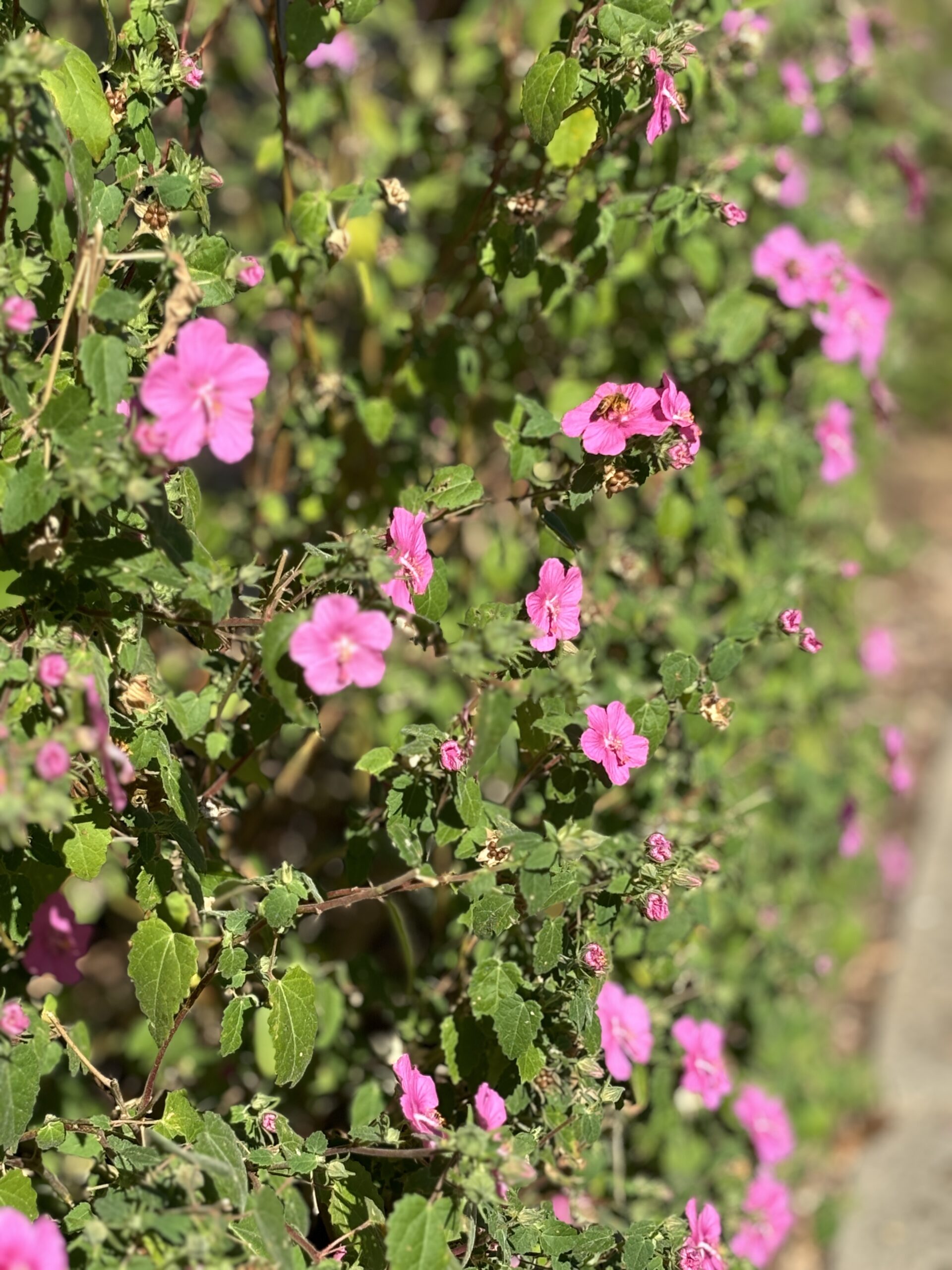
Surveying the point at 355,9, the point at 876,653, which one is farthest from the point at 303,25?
the point at 876,653

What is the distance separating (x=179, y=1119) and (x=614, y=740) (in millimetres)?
655

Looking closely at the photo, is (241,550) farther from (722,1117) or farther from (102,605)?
(722,1117)

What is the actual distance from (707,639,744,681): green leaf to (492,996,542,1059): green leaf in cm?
50

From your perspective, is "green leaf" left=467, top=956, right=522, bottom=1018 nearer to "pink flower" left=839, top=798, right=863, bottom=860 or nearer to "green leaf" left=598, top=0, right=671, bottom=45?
"green leaf" left=598, top=0, right=671, bottom=45

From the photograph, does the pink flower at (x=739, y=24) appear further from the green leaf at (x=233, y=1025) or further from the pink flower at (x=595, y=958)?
the green leaf at (x=233, y=1025)

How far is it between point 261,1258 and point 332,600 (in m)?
0.63

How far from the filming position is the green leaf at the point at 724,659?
163 centimetres

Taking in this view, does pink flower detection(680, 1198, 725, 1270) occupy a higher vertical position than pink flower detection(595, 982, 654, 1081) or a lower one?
higher

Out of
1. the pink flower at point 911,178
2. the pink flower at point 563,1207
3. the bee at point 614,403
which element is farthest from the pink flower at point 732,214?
the pink flower at point 563,1207

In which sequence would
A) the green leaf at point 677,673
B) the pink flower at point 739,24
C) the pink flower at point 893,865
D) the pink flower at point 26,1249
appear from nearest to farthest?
the pink flower at point 26,1249 → the green leaf at point 677,673 → the pink flower at point 739,24 → the pink flower at point 893,865

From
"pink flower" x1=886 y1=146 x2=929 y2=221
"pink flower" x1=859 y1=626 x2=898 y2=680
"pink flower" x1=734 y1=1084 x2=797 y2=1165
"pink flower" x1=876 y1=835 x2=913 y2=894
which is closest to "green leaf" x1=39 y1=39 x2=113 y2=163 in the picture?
"pink flower" x1=886 y1=146 x2=929 y2=221

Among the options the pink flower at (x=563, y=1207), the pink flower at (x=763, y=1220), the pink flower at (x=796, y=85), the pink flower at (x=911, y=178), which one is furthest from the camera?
the pink flower at (x=911, y=178)

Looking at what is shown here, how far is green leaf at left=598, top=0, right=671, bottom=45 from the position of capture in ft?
4.70

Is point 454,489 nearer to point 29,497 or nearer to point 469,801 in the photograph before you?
point 469,801
